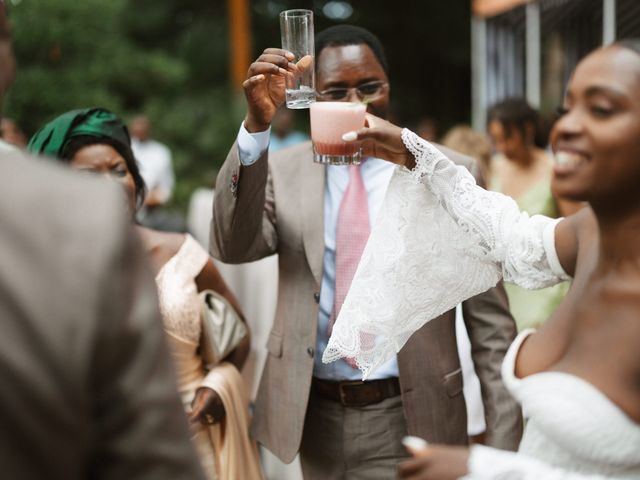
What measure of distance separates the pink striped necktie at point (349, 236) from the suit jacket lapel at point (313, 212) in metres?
0.07

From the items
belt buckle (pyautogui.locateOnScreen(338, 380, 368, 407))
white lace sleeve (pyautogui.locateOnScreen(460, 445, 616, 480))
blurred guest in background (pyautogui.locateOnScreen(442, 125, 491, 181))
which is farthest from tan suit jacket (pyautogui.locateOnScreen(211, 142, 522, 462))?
blurred guest in background (pyautogui.locateOnScreen(442, 125, 491, 181))

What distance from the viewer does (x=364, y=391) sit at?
290 centimetres

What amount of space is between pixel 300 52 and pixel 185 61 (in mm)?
14520

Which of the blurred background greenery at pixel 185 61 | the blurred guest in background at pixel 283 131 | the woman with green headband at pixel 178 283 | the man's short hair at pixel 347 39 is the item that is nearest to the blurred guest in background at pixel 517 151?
the man's short hair at pixel 347 39

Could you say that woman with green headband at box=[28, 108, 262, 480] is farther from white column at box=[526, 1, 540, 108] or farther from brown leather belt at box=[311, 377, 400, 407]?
white column at box=[526, 1, 540, 108]

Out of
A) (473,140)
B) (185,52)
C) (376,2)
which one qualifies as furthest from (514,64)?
(185,52)

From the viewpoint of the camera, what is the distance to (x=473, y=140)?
6.33m

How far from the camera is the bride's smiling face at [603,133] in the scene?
5.40 ft

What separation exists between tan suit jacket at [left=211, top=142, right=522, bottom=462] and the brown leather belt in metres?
0.09

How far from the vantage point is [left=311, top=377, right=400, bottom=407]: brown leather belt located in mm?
2902

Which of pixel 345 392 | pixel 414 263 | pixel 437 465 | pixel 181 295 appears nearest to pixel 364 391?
pixel 345 392

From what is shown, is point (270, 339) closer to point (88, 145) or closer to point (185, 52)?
point (88, 145)

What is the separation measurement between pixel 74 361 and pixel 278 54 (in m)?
1.74

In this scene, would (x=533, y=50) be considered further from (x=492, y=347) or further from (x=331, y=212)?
(x=492, y=347)
